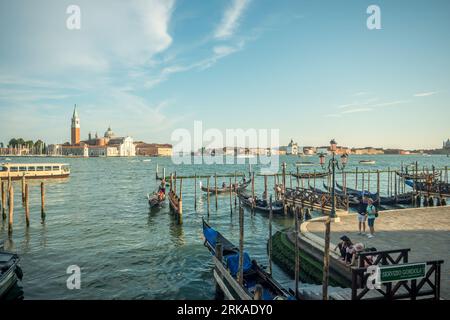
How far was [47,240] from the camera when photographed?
1691 cm

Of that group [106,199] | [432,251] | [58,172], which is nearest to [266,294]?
[432,251]

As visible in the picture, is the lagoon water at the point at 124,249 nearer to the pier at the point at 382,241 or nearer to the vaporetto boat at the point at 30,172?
the pier at the point at 382,241

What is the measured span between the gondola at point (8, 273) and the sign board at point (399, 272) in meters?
10.4

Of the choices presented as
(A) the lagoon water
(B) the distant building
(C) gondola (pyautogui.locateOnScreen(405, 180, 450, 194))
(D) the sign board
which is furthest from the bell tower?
(D) the sign board

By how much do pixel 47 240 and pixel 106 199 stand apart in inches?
648

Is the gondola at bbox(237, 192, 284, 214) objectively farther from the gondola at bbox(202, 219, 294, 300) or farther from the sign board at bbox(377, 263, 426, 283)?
the sign board at bbox(377, 263, 426, 283)

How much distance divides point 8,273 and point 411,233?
1399cm

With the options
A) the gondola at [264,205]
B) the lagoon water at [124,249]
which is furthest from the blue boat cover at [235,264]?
the gondola at [264,205]

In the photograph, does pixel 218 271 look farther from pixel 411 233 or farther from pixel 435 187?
pixel 435 187

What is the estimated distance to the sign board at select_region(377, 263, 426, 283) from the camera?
5.86m

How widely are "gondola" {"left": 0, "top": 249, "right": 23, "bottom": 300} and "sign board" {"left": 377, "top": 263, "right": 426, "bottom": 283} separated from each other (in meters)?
10.4

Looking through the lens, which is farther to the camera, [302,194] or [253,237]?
[302,194]
